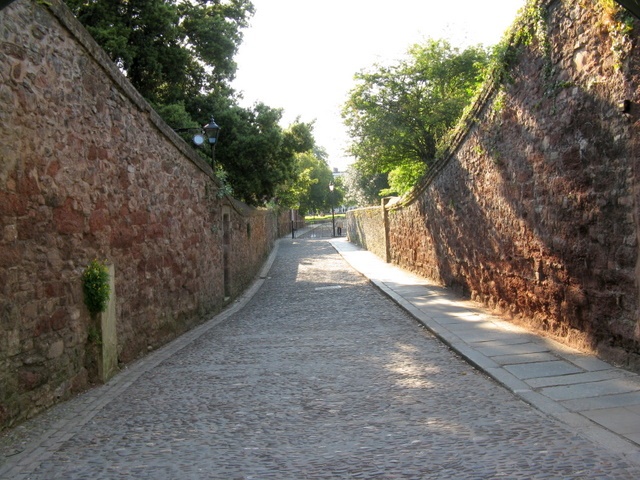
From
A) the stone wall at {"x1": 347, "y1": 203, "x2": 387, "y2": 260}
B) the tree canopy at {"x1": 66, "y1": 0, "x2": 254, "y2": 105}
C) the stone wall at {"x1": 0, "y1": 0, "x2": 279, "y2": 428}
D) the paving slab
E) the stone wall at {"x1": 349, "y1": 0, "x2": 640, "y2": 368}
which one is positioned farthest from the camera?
the stone wall at {"x1": 347, "y1": 203, "x2": 387, "y2": 260}

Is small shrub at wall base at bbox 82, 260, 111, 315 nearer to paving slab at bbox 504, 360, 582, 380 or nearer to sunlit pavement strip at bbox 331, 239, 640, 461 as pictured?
sunlit pavement strip at bbox 331, 239, 640, 461

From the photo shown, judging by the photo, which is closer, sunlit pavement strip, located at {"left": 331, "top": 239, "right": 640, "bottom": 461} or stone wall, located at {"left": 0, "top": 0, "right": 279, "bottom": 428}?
sunlit pavement strip, located at {"left": 331, "top": 239, "right": 640, "bottom": 461}

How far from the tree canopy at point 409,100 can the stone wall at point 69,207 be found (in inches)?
609

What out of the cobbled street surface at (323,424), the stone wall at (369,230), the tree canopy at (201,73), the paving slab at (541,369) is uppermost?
the tree canopy at (201,73)

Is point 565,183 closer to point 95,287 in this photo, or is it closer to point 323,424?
point 323,424

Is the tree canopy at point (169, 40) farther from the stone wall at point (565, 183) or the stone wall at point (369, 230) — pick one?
the stone wall at point (565, 183)

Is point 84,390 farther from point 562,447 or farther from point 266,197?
point 266,197

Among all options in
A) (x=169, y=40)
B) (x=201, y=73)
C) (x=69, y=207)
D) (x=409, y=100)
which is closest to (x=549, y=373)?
(x=69, y=207)

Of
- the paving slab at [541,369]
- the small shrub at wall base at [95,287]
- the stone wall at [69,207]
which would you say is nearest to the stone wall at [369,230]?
the stone wall at [69,207]

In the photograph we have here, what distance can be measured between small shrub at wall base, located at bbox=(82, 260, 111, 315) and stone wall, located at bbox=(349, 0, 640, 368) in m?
5.13

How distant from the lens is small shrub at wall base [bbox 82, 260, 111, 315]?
6.18 metres

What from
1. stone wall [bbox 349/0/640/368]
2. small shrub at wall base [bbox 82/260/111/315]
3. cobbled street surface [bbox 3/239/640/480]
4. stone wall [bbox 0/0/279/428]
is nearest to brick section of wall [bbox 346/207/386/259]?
Answer: stone wall [bbox 349/0/640/368]

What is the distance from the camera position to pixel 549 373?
5.86 metres

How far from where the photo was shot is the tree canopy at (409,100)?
23672 mm
